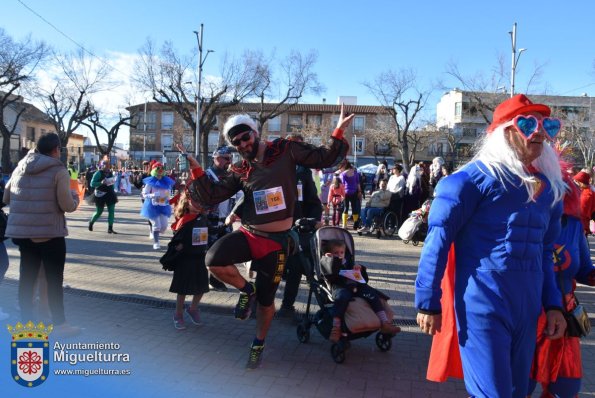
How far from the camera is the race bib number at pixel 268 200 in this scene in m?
3.77

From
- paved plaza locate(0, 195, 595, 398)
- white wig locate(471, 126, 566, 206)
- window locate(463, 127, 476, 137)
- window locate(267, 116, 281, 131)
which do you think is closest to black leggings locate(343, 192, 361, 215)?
paved plaza locate(0, 195, 595, 398)

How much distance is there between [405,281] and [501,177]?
209 inches

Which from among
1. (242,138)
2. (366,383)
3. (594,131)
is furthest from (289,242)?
(594,131)

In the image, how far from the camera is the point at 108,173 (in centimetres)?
1149

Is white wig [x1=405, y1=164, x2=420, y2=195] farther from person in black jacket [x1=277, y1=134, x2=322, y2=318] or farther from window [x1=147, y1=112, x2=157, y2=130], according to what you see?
window [x1=147, y1=112, x2=157, y2=130]

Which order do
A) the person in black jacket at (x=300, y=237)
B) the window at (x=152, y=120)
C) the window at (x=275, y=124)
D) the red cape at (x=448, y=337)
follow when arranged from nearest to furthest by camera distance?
the red cape at (x=448, y=337) < the person in black jacket at (x=300, y=237) < the window at (x=275, y=124) < the window at (x=152, y=120)

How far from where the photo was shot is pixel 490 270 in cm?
226

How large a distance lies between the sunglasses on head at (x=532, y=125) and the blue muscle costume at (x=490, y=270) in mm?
239

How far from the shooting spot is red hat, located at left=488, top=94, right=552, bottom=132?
243 centimetres

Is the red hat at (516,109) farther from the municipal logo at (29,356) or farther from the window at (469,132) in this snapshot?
the window at (469,132)

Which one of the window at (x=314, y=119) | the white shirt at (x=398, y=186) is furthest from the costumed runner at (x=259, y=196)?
the window at (x=314, y=119)

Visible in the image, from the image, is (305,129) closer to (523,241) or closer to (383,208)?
(383,208)

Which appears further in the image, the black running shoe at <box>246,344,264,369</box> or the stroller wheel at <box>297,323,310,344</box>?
the stroller wheel at <box>297,323,310,344</box>

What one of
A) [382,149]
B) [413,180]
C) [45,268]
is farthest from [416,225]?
[382,149]
